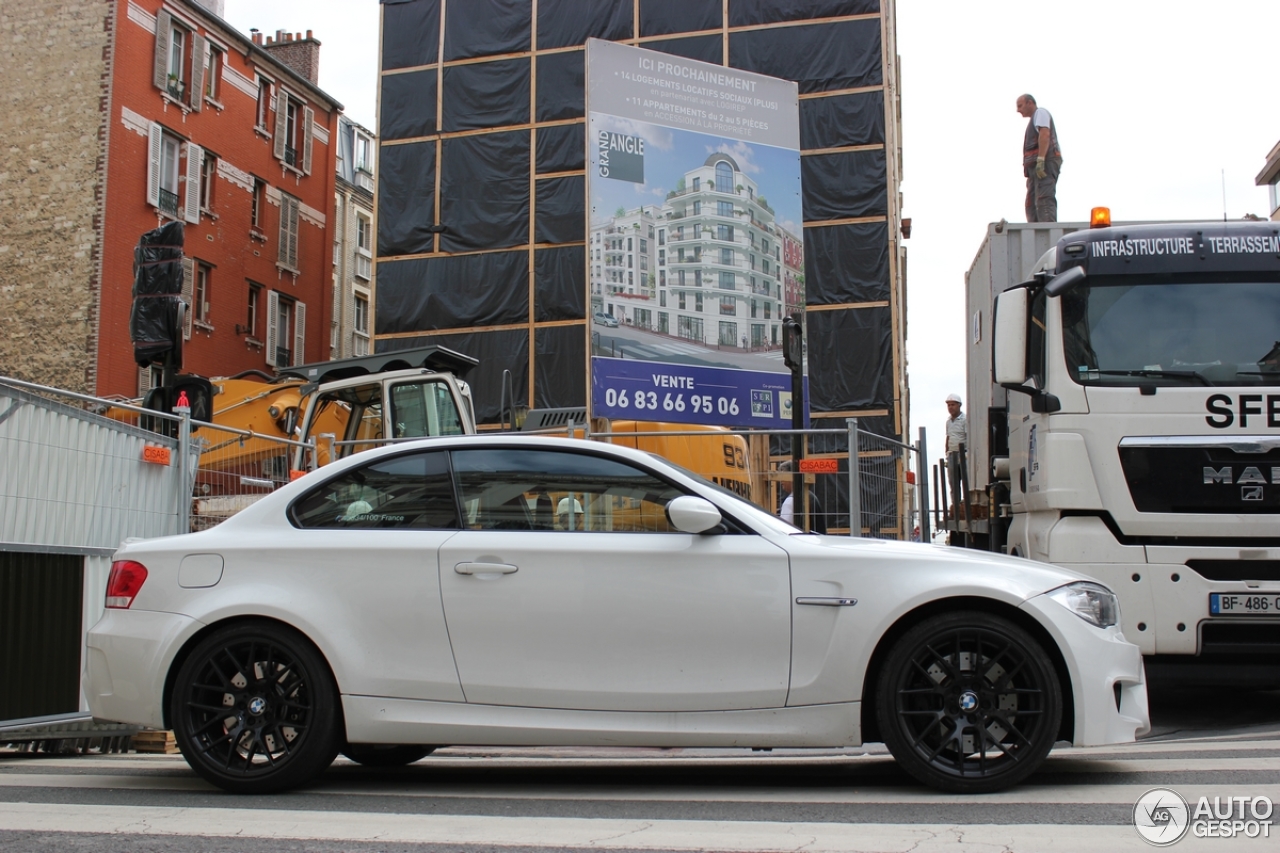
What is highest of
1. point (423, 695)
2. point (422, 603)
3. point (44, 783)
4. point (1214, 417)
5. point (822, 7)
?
point (822, 7)

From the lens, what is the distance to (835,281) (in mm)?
30953

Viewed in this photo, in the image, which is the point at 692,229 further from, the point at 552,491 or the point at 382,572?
the point at 382,572

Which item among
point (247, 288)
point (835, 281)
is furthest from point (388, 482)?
point (247, 288)

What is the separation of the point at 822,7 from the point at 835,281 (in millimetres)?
7024

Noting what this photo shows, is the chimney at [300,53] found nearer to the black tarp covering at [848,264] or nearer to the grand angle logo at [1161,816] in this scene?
the black tarp covering at [848,264]

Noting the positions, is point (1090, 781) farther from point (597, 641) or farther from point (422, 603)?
point (422, 603)

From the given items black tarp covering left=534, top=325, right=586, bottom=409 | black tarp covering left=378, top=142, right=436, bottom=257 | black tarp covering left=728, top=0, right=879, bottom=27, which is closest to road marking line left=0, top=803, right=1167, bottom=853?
black tarp covering left=534, top=325, right=586, bottom=409

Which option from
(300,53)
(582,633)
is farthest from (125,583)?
(300,53)

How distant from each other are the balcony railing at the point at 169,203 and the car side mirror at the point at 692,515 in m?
29.7

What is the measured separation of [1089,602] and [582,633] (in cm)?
208

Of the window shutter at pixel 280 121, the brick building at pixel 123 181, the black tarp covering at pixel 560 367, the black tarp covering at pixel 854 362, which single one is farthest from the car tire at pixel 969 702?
the window shutter at pixel 280 121

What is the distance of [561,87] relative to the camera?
32.8 m

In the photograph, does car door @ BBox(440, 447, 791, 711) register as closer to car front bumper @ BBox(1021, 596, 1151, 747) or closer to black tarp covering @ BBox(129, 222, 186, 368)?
car front bumper @ BBox(1021, 596, 1151, 747)

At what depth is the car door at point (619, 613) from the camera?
5152 millimetres
